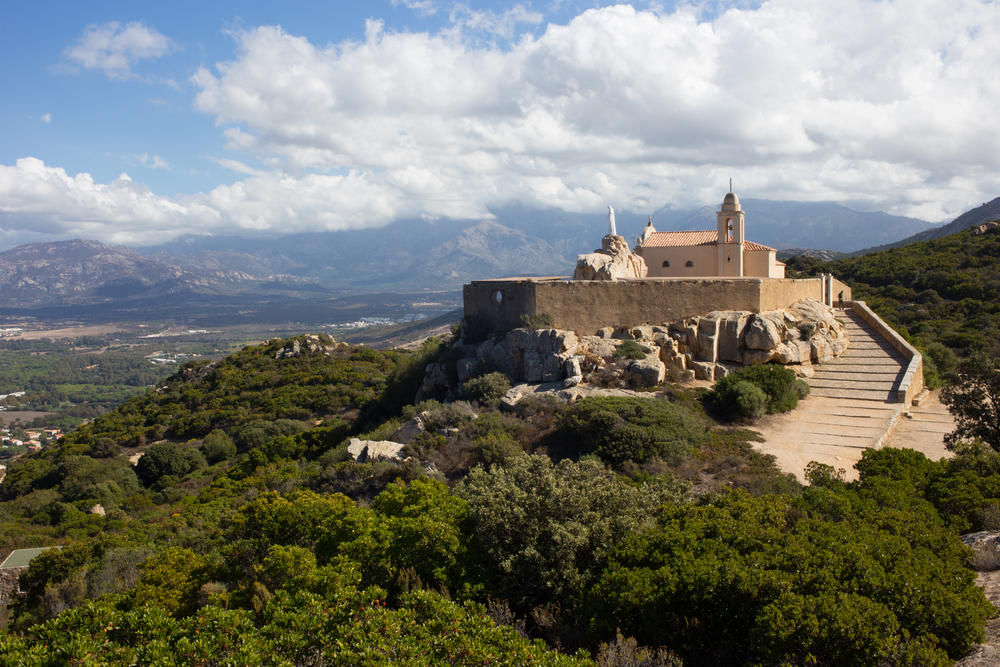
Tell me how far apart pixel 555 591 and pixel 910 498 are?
668cm

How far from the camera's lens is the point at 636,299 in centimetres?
2391

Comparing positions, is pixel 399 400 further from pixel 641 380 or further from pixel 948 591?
pixel 948 591

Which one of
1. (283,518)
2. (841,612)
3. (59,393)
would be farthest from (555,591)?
(59,393)

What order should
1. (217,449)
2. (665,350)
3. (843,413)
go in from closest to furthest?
1. (843,413)
2. (665,350)
3. (217,449)

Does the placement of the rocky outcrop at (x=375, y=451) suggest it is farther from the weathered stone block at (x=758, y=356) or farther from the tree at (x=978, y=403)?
the tree at (x=978, y=403)

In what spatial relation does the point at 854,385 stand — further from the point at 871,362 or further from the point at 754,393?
the point at 754,393

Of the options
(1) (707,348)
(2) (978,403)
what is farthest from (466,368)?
(2) (978,403)

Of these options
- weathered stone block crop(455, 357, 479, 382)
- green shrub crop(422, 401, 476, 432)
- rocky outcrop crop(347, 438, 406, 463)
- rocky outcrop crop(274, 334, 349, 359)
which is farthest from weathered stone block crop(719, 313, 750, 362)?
rocky outcrop crop(274, 334, 349, 359)

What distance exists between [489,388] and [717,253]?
1182 cm

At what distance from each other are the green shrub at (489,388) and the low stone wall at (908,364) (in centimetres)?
1293

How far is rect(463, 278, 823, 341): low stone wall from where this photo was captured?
23453 millimetres

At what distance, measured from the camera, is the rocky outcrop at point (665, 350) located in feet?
72.5

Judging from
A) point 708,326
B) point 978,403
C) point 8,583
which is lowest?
point 8,583

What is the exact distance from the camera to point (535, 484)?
38.2 feet
